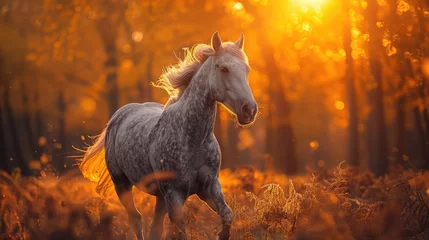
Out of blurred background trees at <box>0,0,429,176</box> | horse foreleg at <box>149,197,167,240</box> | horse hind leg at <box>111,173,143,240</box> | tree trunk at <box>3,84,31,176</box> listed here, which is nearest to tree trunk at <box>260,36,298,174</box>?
blurred background trees at <box>0,0,429,176</box>

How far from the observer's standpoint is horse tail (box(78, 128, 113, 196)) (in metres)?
9.17

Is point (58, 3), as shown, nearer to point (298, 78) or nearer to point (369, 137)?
point (369, 137)

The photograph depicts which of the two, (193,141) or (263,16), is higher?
(263,16)

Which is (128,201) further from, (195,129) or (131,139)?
(195,129)

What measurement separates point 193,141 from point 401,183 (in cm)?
306

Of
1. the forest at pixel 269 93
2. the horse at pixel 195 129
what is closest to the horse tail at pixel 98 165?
the forest at pixel 269 93

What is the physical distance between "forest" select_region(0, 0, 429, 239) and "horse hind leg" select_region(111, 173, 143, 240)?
0.77ft

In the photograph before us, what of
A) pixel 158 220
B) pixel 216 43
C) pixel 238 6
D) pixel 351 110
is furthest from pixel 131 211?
pixel 238 6

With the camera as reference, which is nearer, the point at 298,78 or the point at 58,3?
the point at 58,3

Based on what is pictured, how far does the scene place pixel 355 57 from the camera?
17.4 m

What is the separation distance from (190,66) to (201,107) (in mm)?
622

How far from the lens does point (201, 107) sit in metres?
6.33

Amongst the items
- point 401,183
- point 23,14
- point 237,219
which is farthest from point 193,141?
point 23,14

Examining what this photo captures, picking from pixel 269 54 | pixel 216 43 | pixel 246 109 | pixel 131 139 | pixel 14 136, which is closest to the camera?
pixel 246 109
